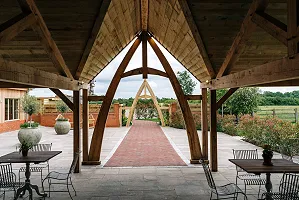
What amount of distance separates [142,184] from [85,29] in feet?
12.4

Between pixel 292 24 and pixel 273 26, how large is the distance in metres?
0.63

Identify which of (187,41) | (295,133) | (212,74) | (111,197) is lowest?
(111,197)

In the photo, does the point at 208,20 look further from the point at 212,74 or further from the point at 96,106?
the point at 96,106

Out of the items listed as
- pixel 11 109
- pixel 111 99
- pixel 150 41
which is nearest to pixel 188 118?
pixel 111 99

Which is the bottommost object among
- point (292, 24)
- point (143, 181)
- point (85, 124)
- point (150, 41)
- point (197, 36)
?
point (143, 181)

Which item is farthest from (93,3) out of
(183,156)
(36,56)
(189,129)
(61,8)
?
(183,156)

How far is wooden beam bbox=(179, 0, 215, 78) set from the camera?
18.4 feet

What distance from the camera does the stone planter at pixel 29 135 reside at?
12.3 meters

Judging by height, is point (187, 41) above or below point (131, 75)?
above

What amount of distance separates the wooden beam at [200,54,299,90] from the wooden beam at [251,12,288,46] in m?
0.29

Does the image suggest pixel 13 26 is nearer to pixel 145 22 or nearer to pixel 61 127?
pixel 145 22

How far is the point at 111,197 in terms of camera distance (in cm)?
566

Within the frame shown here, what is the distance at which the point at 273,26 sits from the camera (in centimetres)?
387

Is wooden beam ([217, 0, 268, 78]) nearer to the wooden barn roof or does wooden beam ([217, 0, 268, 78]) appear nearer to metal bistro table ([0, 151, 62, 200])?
the wooden barn roof
